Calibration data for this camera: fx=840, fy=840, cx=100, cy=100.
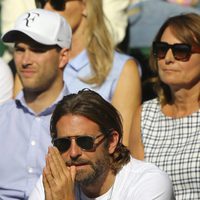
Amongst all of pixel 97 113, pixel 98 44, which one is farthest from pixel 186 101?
pixel 97 113

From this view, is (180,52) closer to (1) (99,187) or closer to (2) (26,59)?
(2) (26,59)

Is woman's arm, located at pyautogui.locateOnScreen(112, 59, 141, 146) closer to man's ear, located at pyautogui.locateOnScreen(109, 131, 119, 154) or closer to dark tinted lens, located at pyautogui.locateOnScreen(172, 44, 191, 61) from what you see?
dark tinted lens, located at pyautogui.locateOnScreen(172, 44, 191, 61)

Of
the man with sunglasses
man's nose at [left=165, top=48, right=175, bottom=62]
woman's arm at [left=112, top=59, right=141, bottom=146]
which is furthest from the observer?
woman's arm at [left=112, top=59, right=141, bottom=146]

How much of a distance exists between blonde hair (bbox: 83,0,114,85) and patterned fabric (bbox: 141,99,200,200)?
412mm

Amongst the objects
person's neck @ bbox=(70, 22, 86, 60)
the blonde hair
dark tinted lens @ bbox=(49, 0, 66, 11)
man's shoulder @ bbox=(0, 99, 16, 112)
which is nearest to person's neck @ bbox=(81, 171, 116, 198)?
man's shoulder @ bbox=(0, 99, 16, 112)

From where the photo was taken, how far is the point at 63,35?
16.8 feet

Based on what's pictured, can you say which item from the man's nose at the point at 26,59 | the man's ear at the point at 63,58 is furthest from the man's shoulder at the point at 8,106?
the man's ear at the point at 63,58

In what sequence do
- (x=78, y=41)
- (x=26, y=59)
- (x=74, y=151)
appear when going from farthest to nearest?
(x=78, y=41) < (x=26, y=59) < (x=74, y=151)

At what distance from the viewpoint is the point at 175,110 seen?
5.07 m

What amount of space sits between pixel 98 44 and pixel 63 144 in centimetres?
161

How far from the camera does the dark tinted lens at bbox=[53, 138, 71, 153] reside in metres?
4.03

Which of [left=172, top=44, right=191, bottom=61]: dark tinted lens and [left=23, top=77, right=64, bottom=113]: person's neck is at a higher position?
[left=172, top=44, right=191, bottom=61]: dark tinted lens

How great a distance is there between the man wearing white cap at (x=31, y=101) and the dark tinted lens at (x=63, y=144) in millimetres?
834

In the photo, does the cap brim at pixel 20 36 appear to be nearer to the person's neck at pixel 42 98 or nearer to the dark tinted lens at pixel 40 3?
the person's neck at pixel 42 98
